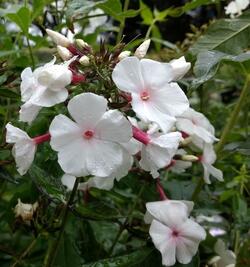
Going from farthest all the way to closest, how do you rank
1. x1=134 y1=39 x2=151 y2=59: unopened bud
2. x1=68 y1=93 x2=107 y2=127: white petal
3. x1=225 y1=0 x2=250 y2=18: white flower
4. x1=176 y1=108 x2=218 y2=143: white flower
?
x1=225 y1=0 x2=250 y2=18: white flower
x1=176 y1=108 x2=218 y2=143: white flower
x1=134 y1=39 x2=151 y2=59: unopened bud
x1=68 y1=93 x2=107 y2=127: white petal

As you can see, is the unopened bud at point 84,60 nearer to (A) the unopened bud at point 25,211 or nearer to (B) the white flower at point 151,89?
(B) the white flower at point 151,89

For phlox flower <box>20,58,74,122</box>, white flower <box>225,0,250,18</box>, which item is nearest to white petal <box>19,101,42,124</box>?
phlox flower <box>20,58,74,122</box>

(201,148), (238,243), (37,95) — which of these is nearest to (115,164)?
(37,95)

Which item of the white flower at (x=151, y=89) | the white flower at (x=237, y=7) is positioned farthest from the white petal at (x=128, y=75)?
the white flower at (x=237, y=7)

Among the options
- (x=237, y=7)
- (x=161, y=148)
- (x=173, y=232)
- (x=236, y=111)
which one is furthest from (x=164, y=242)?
(x=237, y=7)

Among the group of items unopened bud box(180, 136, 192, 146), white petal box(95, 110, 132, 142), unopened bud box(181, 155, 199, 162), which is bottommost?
unopened bud box(181, 155, 199, 162)

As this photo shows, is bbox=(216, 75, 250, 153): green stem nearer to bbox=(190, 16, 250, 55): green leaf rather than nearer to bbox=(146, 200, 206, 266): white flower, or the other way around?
bbox=(190, 16, 250, 55): green leaf
